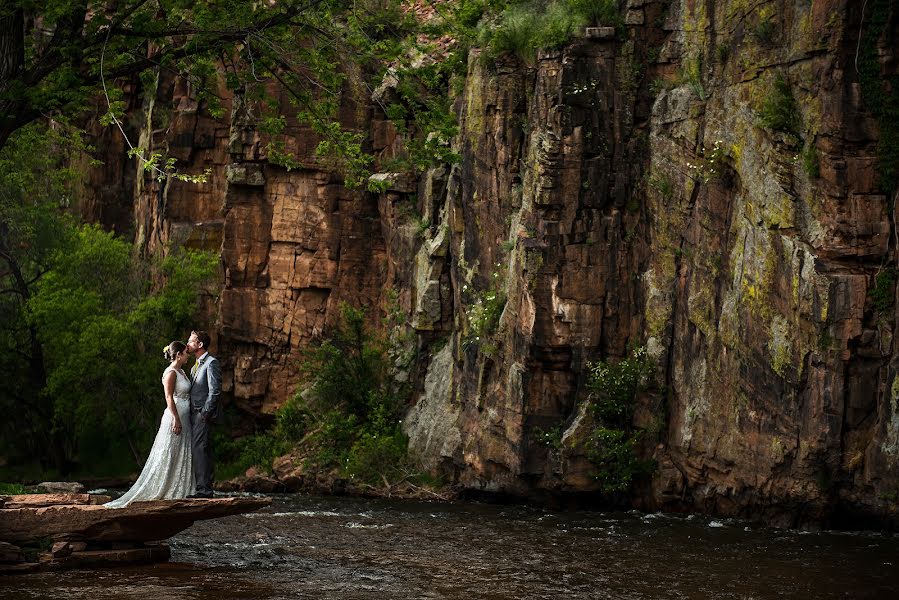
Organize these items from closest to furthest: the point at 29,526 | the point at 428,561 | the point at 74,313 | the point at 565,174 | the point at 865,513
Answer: the point at 29,526 → the point at 428,561 → the point at 865,513 → the point at 565,174 → the point at 74,313

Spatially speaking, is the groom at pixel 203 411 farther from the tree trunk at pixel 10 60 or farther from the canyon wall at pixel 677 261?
the canyon wall at pixel 677 261

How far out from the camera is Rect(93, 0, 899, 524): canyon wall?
68.5ft

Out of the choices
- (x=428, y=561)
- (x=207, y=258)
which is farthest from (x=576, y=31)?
(x=207, y=258)

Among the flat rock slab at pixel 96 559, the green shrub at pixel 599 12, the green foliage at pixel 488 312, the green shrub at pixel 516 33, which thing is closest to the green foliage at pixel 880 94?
the green shrub at pixel 599 12

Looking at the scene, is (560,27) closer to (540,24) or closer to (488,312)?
(540,24)

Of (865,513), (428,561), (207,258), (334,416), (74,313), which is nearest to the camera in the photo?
(428,561)

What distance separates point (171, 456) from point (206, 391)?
94cm

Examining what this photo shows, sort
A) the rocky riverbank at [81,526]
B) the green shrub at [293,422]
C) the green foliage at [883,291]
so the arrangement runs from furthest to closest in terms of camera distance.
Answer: the green shrub at [293,422] → the green foliage at [883,291] → the rocky riverbank at [81,526]

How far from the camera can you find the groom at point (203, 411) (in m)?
16.3

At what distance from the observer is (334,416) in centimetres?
3616

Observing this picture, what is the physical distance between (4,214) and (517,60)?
69.7 ft

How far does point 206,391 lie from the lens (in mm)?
16391

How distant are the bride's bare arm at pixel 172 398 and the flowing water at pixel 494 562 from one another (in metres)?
1.73

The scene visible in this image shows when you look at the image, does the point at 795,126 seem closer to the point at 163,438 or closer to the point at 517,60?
the point at 517,60
